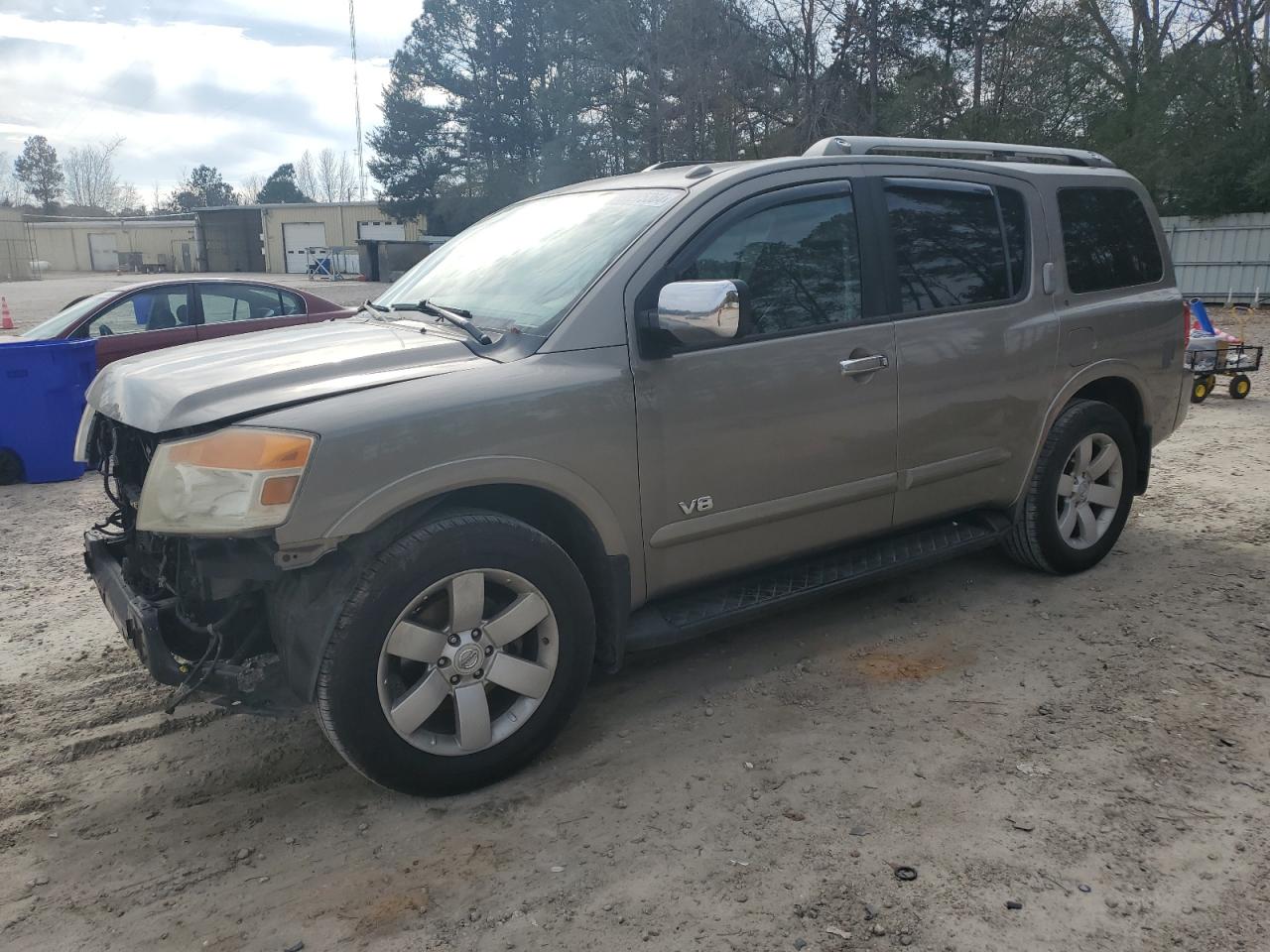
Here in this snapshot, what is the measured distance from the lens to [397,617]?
2.87 m

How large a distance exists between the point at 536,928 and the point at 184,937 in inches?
36.0

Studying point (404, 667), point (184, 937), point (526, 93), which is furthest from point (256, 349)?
point (526, 93)

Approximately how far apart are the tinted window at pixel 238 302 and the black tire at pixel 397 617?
7.52 metres

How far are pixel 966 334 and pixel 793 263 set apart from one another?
95cm

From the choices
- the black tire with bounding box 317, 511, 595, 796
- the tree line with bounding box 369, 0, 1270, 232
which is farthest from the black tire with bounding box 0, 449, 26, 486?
the tree line with bounding box 369, 0, 1270, 232

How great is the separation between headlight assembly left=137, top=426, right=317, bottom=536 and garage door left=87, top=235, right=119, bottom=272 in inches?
3013

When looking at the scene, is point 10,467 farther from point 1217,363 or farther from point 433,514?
point 1217,363

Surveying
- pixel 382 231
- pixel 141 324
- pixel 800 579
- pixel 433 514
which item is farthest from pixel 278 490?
pixel 382 231

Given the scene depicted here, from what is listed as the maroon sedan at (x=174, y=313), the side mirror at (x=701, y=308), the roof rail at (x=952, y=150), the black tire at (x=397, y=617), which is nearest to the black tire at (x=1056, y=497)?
the roof rail at (x=952, y=150)

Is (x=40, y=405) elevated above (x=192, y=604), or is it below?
above

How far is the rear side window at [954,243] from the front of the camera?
4.10m

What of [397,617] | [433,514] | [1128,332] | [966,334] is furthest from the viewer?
[1128,332]

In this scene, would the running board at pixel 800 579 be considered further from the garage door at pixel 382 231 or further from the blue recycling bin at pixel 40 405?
the garage door at pixel 382 231

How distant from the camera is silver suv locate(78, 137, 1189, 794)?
9.32 ft
